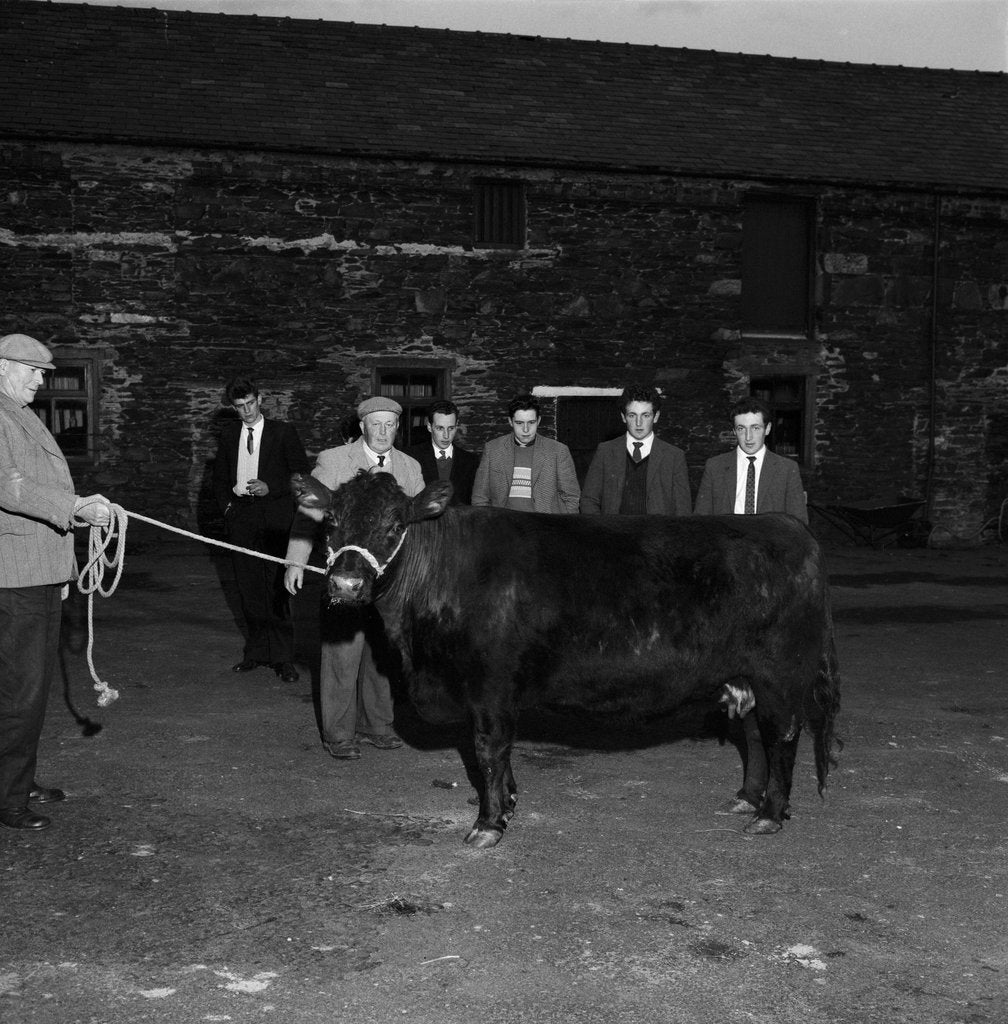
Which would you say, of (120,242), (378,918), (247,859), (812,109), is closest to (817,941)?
(378,918)

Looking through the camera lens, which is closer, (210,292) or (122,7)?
(210,292)

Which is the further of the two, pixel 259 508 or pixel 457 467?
pixel 259 508

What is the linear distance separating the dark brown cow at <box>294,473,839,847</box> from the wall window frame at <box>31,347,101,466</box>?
46.6 ft

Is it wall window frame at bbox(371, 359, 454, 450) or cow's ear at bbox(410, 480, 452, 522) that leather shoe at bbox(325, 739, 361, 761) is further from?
wall window frame at bbox(371, 359, 454, 450)

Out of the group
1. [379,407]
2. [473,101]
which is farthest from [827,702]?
[473,101]

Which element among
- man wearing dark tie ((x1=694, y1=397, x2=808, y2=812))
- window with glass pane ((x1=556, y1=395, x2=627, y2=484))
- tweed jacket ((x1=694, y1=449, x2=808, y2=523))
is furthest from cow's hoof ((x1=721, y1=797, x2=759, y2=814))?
window with glass pane ((x1=556, y1=395, x2=627, y2=484))

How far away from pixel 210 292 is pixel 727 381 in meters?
8.62

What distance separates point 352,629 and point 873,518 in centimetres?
1521

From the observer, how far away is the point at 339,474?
286 inches

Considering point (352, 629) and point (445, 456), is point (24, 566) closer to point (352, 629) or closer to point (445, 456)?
point (352, 629)

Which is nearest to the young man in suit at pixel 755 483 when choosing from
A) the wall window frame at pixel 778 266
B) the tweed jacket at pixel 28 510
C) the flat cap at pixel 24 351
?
the tweed jacket at pixel 28 510

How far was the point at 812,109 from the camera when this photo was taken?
23.5 m

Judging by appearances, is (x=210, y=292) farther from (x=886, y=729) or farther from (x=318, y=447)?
(x=886, y=729)

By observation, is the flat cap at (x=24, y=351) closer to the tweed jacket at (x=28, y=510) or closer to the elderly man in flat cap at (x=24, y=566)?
the elderly man in flat cap at (x=24, y=566)
